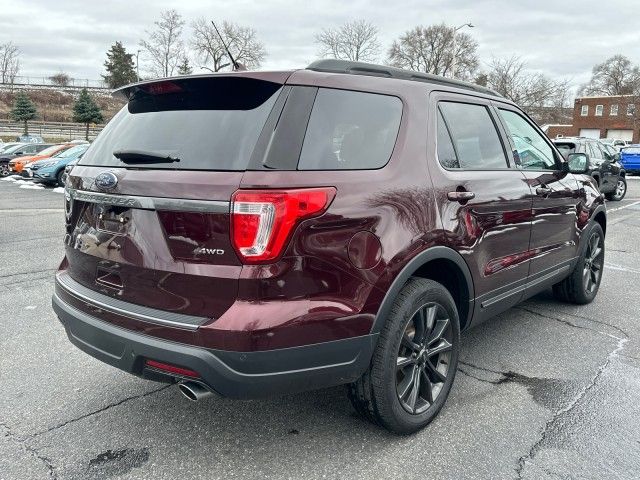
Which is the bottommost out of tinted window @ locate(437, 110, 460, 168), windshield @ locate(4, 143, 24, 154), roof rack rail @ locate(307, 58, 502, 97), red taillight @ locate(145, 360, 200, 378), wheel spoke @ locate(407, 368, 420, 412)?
wheel spoke @ locate(407, 368, 420, 412)

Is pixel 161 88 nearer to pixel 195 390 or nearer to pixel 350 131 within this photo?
pixel 350 131

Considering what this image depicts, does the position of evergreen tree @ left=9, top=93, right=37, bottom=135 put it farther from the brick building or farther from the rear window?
the brick building

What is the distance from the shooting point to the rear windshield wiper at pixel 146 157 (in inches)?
92.7

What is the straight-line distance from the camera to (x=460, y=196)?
293 centimetres

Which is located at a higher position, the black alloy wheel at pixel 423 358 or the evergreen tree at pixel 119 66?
the evergreen tree at pixel 119 66

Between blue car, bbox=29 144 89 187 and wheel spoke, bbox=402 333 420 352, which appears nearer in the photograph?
wheel spoke, bbox=402 333 420 352

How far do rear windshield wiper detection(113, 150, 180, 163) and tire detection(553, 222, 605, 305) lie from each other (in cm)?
387

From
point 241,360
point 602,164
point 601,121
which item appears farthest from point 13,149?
point 601,121

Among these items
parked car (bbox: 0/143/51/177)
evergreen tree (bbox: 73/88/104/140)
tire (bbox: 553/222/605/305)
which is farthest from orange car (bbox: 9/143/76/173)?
evergreen tree (bbox: 73/88/104/140)

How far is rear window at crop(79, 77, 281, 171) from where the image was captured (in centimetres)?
Result: 225

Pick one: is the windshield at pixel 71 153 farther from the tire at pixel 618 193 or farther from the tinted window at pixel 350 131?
the tinted window at pixel 350 131

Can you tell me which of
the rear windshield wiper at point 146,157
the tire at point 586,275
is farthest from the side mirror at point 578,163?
the rear windshield wiper at point 146,157

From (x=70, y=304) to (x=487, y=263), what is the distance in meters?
2.39

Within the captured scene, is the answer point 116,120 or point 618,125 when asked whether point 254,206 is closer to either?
point 116,120
